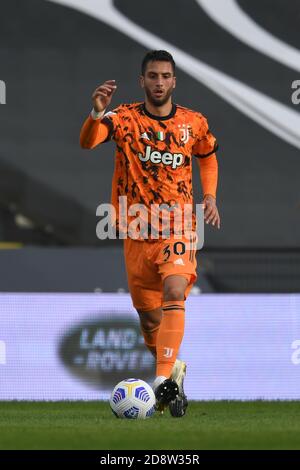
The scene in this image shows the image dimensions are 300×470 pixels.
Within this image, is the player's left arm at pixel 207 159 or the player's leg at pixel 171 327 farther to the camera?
the player's left arm at pixel 207 159

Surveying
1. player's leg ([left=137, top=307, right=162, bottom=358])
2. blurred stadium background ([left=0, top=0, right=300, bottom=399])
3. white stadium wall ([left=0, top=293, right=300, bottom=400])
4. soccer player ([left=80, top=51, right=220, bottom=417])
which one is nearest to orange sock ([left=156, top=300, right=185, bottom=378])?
soccer player ([left=80, top=51, right=220, bottom=417])

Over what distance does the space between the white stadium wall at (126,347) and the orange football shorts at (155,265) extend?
248cm

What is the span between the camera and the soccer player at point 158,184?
6.32m

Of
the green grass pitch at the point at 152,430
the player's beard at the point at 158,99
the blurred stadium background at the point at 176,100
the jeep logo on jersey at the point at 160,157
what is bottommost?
the green grass pitch at the point at 152,430

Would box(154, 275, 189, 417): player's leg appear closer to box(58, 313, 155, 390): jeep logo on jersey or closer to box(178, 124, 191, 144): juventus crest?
box(178, 124, 191, 144): juventus crest

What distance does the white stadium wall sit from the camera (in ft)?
30.0

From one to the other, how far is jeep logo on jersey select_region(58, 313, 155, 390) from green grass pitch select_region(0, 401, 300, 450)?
1.73 metres

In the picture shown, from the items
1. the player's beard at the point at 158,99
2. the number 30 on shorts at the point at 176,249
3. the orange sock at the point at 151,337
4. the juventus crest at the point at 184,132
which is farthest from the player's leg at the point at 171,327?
the player's beard at the point at 158,99

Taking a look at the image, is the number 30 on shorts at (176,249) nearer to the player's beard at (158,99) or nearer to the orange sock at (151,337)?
the orange sock at (151,337)

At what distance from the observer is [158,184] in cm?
654
